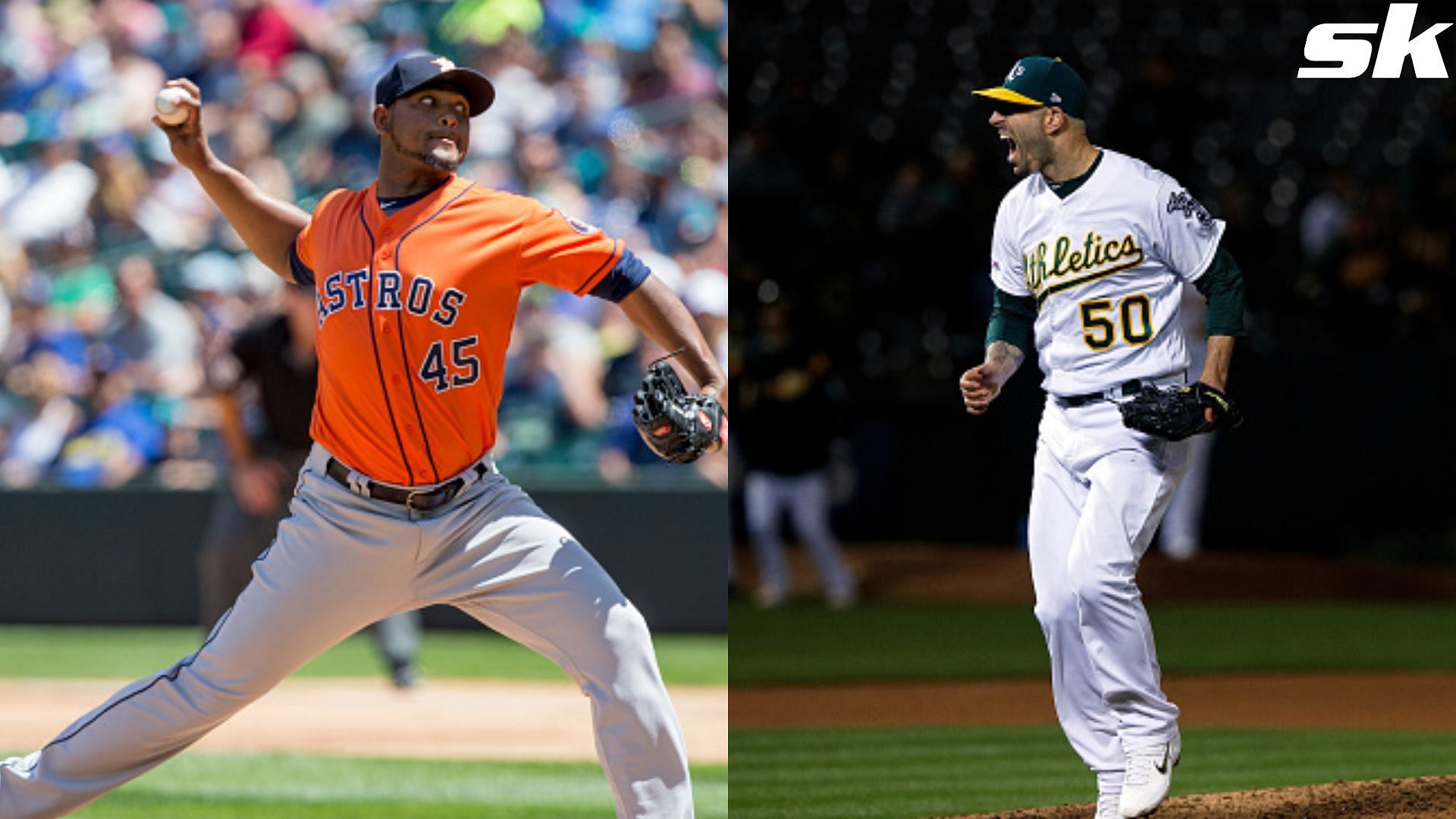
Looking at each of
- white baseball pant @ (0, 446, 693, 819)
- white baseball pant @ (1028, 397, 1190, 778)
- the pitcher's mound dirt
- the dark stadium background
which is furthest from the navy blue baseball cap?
the dark stadium background

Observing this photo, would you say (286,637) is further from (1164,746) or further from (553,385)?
(553,385)

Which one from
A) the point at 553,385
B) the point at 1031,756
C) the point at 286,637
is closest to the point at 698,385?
the point at 286,637

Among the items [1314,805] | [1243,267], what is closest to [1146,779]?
[1314,805]

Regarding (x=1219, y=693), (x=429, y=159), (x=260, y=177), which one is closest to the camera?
(x=429, y=159)

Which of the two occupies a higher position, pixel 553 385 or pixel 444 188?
pixel 444 188

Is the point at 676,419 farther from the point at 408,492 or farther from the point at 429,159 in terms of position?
the point at 429,159

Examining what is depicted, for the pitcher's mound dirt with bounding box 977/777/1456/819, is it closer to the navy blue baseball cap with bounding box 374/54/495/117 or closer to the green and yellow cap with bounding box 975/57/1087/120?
the green and yellow cap with bounding box 975/57/1087/120
